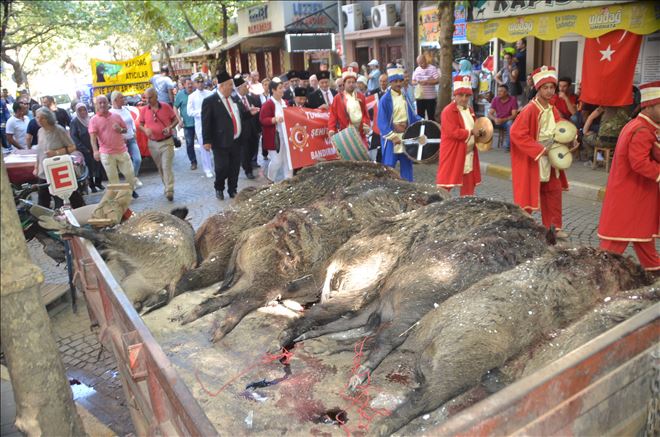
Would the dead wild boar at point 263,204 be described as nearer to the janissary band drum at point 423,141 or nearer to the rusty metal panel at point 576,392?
the janissary band drum at point 423,141

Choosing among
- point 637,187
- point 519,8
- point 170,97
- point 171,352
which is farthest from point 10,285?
point 170,97

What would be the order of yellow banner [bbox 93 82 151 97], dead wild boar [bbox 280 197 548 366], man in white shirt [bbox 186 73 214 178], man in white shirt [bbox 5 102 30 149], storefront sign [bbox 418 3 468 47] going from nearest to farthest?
dead wild boar [bbox 280 197 548 366]
man in white shirt [bbox 186 73 214 178]
man in white shirt [bbox 5 102 30 149]
yellow banner [bbox 93 82 151 97]
storefront sign [bbox 418 3 468 47]

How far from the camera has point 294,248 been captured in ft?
13.5

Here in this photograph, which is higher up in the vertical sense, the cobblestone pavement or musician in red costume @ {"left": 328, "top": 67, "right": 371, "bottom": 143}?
musician in red costume @ {"left": 328, "top": 67, "right": 371, "bottom": 143}

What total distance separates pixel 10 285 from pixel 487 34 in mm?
10980

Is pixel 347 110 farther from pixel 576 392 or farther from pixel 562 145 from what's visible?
pixel 576 392

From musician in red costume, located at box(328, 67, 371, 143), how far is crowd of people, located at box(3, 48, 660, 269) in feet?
0.05

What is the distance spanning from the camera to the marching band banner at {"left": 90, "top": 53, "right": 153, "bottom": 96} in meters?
13.6

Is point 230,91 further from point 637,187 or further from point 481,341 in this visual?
point 481,341

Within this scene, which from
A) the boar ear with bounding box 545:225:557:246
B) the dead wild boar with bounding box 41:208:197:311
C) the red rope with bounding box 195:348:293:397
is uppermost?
the boar ear with bounding box 545:225:557:246

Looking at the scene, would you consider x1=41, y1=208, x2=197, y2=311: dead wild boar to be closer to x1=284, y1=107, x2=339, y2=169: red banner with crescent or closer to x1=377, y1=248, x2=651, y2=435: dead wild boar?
x1=377, y1=248, x2=651, y2=435: dead wild boar

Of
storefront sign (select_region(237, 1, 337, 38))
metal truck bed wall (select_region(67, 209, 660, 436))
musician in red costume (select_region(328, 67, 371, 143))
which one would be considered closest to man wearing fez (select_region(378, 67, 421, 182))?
musician in red costume (select_region(328, 67, 371, 143))

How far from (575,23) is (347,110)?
447cm

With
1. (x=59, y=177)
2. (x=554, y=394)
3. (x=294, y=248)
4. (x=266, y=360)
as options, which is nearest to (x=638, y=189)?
(x=294, y=248)
